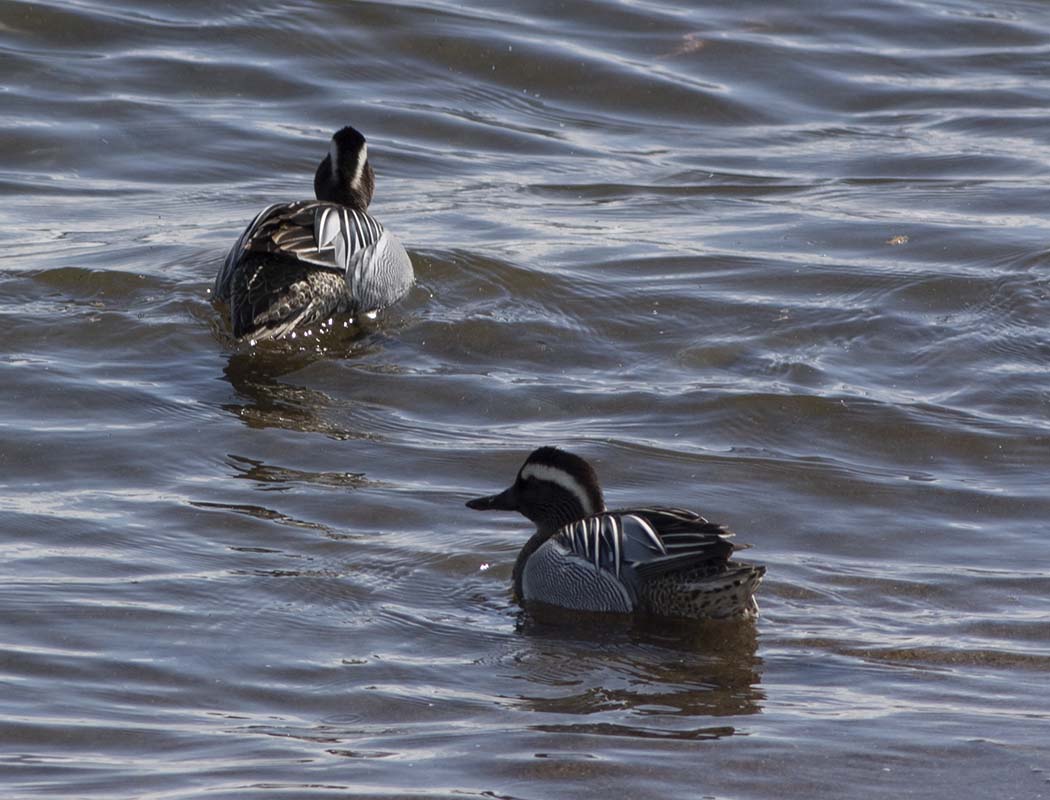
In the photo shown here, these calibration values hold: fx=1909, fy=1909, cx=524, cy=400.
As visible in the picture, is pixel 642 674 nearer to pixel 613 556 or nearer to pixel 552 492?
pixel 613 556

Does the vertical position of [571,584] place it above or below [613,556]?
below

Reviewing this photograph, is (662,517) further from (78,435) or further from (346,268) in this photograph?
(346,268)

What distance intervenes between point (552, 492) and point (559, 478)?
0.09m

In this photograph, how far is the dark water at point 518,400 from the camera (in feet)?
20.3

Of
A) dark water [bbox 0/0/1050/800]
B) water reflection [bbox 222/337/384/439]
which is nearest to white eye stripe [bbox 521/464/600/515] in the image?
dark water [bbox 0/0/1050/800]

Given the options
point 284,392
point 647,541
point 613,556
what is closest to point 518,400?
point 284,392

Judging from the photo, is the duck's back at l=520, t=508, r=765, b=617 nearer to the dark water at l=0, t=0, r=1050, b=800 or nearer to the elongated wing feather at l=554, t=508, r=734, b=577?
the elongated wing feather at l=554, t=508, r=734, b=577

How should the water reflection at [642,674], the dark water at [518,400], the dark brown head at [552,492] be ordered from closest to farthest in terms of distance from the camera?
the dark water at [518,400] < the water reflection at [642,674] < the dark brown head at [552,492]

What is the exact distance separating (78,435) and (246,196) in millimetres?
5042

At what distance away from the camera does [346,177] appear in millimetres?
12984

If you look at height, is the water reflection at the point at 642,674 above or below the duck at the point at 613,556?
below

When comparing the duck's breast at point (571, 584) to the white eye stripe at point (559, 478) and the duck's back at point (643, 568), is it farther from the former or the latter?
the white eye stripe at point (559, 478)

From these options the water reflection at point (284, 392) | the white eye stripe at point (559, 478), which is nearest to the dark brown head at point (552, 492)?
the white eye stripe at point (559, 478)

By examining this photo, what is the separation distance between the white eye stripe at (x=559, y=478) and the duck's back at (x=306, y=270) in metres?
3.63
